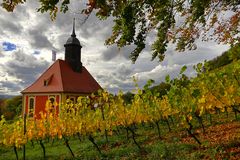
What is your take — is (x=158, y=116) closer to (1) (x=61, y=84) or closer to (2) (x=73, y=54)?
(1) (x=61, y=84)

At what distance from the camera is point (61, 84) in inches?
1486

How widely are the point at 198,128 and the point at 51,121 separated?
6.54 metres

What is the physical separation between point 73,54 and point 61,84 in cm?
615

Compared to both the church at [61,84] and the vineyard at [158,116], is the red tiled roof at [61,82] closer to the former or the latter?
the church at [61,84]

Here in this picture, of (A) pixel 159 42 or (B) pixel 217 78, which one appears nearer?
(A) pixel 159 42

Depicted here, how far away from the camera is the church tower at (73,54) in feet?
138

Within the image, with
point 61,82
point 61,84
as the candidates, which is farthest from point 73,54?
point 61,84

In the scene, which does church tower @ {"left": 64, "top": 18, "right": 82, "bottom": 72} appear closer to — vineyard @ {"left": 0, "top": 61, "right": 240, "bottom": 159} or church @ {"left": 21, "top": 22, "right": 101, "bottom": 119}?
church @ {"left": 21, "top": 22, "right": 101, "bottom": 119}

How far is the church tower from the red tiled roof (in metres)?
0.72

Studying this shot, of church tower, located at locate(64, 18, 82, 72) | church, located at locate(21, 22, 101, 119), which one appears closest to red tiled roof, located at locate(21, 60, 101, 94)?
church, located at locate(21, 22, 101, 119)

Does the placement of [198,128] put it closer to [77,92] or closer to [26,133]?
[26,133]

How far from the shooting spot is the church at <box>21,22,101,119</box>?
37.5 meters

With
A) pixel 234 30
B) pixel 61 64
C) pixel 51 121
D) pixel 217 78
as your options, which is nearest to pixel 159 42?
pixel 217 78

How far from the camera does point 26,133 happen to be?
45.8 feet
